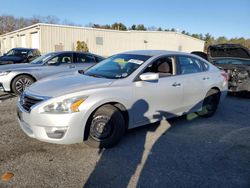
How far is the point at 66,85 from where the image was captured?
146 inches

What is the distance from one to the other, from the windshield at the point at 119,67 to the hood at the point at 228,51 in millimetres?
5755

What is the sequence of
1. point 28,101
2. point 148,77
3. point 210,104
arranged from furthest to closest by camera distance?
point 210,104 < point 148,77 < point 28,101

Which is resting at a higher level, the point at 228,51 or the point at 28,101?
the point at 228,51

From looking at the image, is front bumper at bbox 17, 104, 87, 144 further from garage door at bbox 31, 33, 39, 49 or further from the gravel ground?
garage door at bbox 31, 33, 39, 49

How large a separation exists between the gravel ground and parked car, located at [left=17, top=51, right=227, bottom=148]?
1.01ft

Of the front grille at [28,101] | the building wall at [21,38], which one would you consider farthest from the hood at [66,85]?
the building wall at [21,38]

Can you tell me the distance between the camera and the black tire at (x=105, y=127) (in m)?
3.64

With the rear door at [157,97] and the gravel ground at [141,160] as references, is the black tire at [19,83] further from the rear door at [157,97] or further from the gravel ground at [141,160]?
the rear door at [157,97]

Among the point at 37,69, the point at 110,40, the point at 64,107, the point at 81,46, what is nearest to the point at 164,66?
the point at 64,107

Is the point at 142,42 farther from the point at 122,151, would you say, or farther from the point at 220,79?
the point at 122,151

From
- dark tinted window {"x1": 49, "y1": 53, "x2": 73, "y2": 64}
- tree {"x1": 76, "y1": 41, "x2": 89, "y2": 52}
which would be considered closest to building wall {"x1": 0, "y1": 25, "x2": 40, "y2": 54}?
tree {"x1": 76, "y1": 41, "x2": 89, "y2": 52}

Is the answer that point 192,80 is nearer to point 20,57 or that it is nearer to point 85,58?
point 85,58

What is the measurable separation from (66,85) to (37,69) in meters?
4.24

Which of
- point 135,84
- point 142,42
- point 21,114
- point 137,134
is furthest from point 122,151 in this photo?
point 142,42
